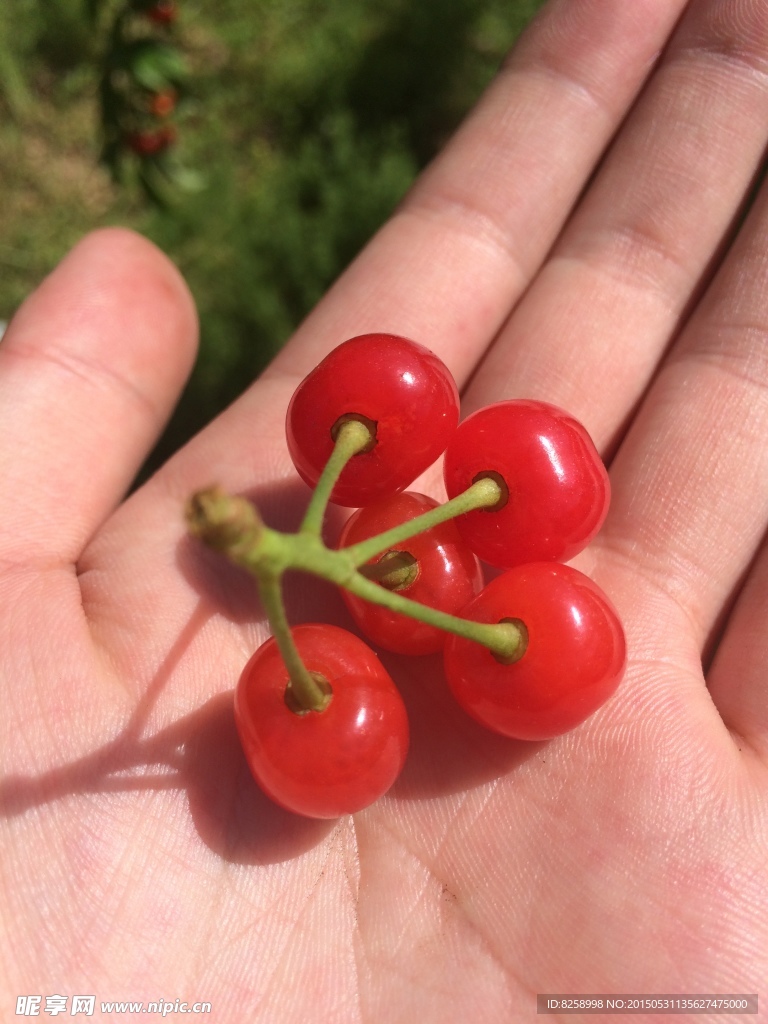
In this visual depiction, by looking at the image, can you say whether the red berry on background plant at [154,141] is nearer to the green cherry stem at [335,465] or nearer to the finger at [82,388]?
the finger at [82,388]

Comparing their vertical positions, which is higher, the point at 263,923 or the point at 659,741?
the point at 659,741

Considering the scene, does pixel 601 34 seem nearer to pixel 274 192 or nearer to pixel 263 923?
pixel 274 192

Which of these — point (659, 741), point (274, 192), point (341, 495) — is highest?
point (341, 495)

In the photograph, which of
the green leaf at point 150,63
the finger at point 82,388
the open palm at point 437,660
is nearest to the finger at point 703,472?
the open palm at point 437,660

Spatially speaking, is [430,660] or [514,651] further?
[430,660]

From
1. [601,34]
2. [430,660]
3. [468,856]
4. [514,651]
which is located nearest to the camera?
[514,651]

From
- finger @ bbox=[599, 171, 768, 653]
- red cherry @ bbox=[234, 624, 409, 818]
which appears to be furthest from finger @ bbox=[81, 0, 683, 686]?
red cherry @ bbox=[234, 624, 409, 818]

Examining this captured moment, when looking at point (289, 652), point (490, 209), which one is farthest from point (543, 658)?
point (490, 209)

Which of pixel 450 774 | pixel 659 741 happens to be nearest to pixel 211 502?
pixel 450 774
